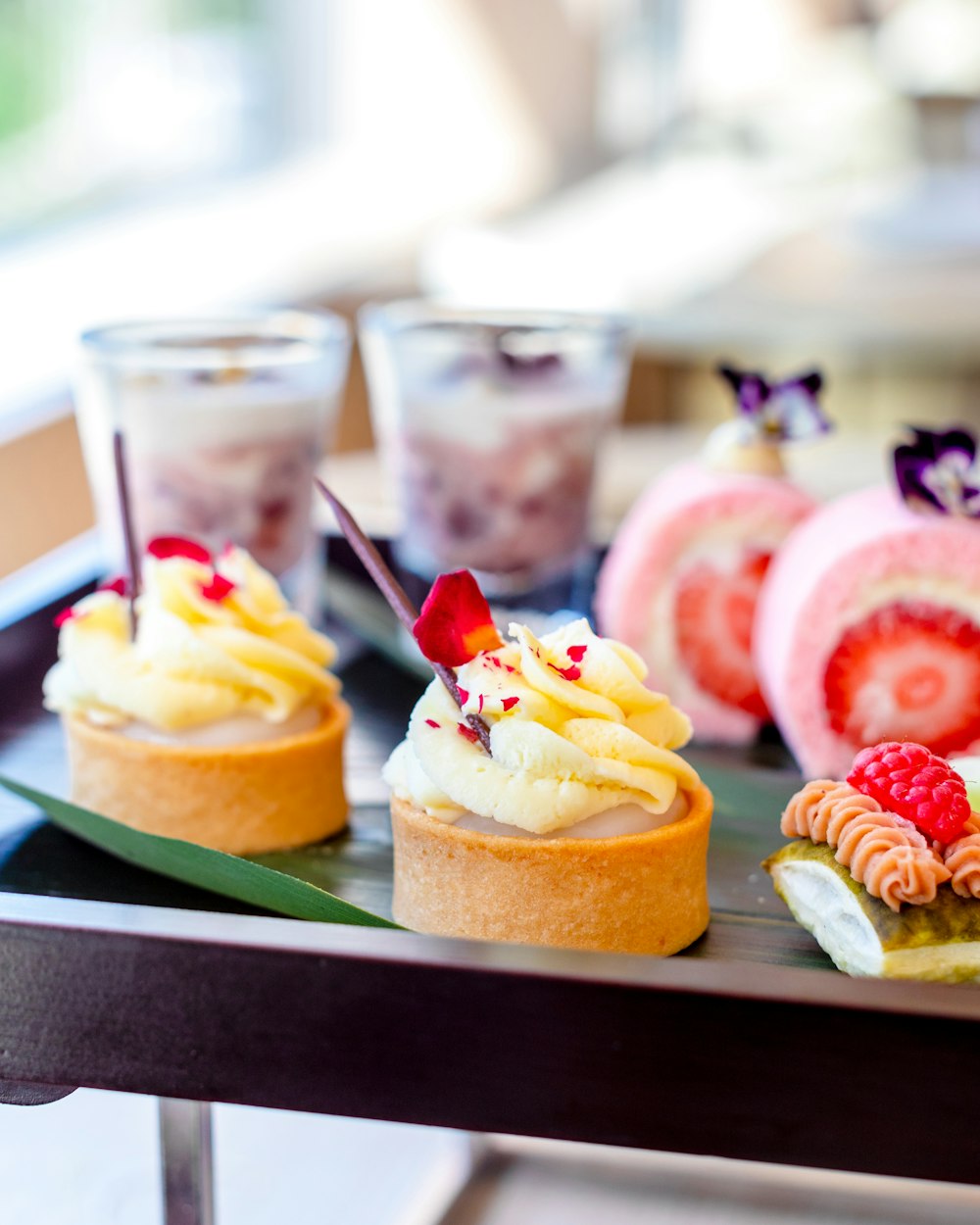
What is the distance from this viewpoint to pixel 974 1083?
79 centimetres

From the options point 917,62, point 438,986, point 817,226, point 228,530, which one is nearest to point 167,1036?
point 438,986

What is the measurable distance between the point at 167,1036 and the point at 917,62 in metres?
5.70

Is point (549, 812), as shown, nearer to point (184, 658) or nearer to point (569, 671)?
point (569, 671)

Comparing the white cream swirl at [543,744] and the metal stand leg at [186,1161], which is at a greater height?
the white cream swirl at [543,744]

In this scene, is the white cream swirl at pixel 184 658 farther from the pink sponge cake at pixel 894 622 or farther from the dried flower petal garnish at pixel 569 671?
the pink sponge cake at pixel 894 622

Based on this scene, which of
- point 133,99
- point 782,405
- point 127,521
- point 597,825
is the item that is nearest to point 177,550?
point 127,521

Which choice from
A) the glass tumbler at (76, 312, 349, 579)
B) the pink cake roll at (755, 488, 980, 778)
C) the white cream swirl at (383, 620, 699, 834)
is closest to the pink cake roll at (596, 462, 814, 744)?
the pink cake roll at (755, 488, 980, 778)

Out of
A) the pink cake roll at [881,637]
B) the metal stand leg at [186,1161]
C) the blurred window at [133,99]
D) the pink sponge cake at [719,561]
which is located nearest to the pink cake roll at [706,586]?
the pink sponge cake at [719,561]

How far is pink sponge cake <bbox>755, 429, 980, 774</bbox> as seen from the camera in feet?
4.36

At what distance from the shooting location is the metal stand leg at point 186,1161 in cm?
101

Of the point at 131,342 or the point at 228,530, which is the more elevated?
the point at 131,342

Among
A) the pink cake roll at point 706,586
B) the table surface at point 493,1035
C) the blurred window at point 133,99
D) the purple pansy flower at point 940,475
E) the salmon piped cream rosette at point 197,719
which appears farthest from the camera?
the blurred window at point 133,99

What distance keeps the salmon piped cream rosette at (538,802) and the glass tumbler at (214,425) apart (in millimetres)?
674

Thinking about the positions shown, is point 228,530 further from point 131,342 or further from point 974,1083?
point 974,1083
